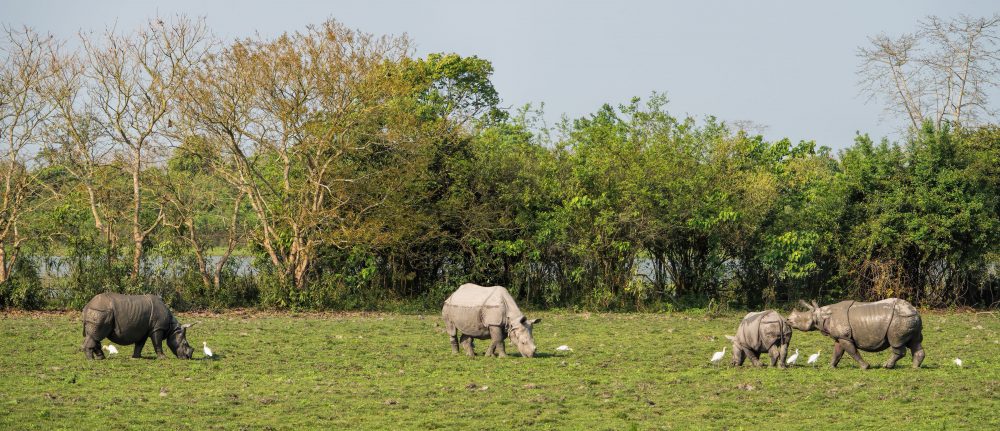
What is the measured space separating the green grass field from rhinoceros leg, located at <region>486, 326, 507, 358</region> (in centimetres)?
40

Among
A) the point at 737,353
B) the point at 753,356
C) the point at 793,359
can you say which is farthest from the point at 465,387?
the point at 793,359

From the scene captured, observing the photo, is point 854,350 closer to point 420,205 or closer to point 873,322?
point 873,322

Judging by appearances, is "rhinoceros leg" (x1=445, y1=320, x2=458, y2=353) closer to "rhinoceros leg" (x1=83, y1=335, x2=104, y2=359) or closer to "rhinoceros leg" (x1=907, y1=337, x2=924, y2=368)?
"rhinoceros leg" (x1=83, y1=335, x2=104, y2=359)

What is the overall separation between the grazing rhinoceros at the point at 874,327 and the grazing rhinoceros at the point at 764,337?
2.62 ft

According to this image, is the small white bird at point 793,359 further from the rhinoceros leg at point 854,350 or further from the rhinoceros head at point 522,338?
the rhinoceros head at point 522,338

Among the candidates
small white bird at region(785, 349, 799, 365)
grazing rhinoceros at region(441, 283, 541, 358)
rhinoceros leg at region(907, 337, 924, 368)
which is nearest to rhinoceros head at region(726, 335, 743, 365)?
small white bird at region(785, 349, 799, 365)

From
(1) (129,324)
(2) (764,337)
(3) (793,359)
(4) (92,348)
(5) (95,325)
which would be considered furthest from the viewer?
(4) (92,348)

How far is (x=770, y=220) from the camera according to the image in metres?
32.1

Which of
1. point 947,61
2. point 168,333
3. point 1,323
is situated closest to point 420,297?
point 1,323

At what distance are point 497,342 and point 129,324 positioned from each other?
20.2ft

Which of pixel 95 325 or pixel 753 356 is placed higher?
pixel 95 325

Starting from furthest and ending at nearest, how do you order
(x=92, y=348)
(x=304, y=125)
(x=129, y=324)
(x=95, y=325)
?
(x=304, y=125), (x=92, y=348), (x=129, y=324), (x=95, y=325)

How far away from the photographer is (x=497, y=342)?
19578 mm

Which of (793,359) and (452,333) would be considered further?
(452,333)
